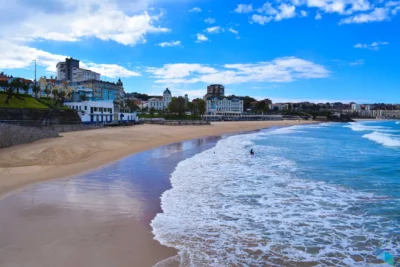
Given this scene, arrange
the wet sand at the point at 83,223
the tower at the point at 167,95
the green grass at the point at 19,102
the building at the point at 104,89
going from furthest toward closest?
the tower at the point at 167,95 < the building at the point at 104,89 < the green grass at the point at 19,102 < the wet sand at the point at 83,223

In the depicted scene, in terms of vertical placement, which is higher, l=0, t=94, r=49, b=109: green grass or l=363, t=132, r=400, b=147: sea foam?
l=0, t=94, r=49, b=109: green grass

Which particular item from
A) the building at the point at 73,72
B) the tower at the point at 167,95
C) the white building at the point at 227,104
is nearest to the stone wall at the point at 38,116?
the building at the point at 73,72

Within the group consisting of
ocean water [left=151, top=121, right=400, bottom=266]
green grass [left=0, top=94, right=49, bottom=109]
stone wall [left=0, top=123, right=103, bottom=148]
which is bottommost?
ocean water [left=151, top=121, right=400, bottom=266]

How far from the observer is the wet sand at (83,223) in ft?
17.5

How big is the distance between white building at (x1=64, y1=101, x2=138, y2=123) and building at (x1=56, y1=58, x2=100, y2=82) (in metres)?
61.6

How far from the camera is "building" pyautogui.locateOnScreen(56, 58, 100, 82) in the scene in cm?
10675

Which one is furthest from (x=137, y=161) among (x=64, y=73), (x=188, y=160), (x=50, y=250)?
(x=64, y=73)

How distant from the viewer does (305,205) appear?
9188 millimetres

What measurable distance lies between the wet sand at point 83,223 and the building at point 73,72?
10302 centimetres

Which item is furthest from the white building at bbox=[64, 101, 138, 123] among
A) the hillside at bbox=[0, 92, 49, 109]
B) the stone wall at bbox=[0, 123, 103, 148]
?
the stone wall at bbox=[0, 123, 103, 148]

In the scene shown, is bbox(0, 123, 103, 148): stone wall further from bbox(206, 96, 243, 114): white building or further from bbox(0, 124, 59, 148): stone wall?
bbox(206, 96, 243, 114): white building

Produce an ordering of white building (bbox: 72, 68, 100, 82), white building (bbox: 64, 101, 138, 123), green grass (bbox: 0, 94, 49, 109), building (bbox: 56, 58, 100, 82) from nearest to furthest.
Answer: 1. green grass (bbox: 0, 94, 49, 109)
2. white building (bbox: 64, 101, 138, 123)
3. white building (bbox: 72, 68, 100, 82)
4. building (bbox: 56, 58, 100, 82)

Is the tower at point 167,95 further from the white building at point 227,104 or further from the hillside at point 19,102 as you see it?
the hillside at point 19,102

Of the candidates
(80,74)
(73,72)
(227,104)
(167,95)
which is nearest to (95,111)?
(80,74)
